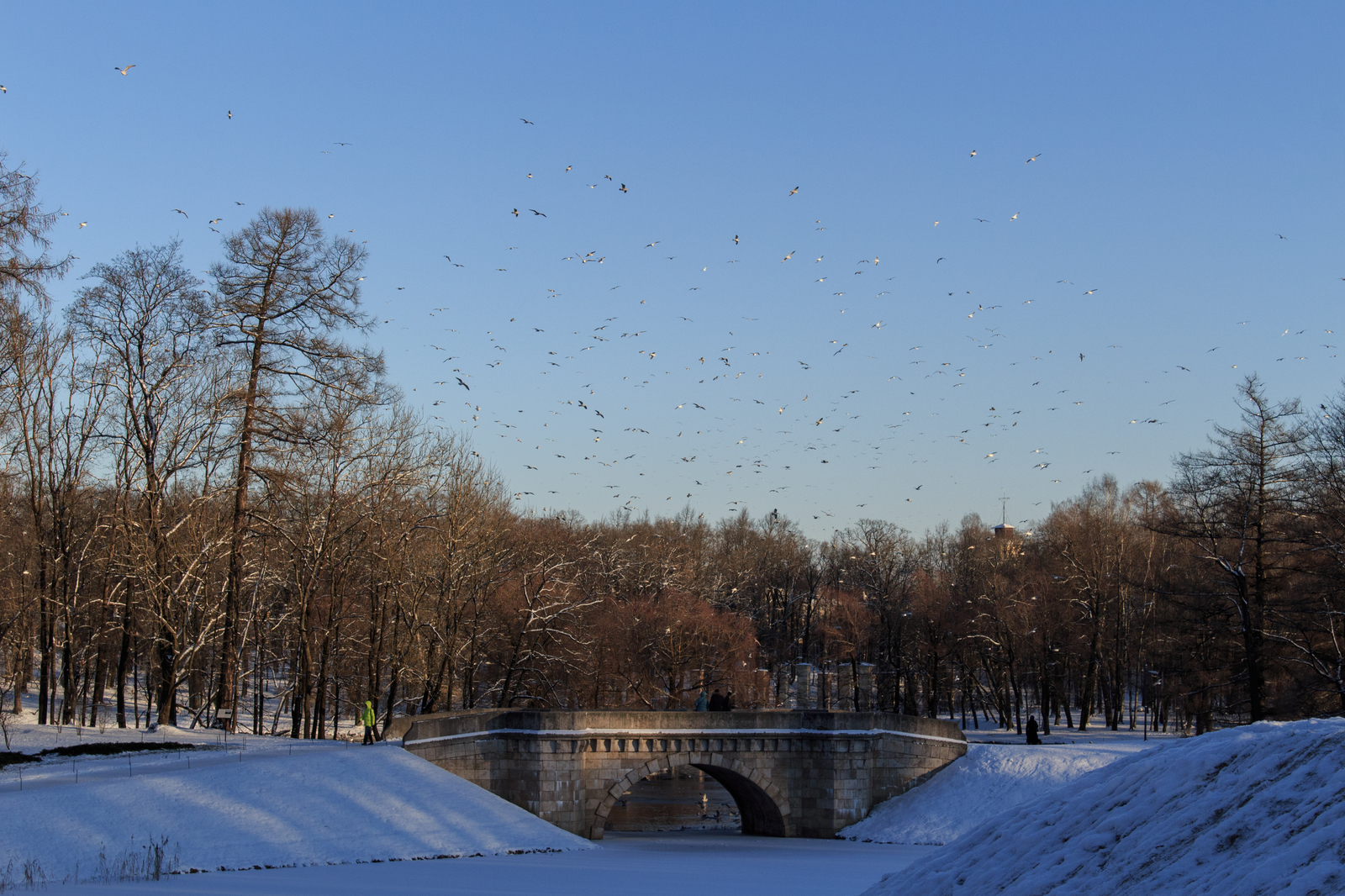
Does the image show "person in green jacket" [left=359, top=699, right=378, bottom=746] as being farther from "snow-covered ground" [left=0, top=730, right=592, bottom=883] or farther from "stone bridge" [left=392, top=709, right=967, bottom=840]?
"snow-covered ground" [left=0, top=730, right=592, bottom=883]

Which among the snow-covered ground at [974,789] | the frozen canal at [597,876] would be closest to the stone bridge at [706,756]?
the snow-covered ground at [974,789]

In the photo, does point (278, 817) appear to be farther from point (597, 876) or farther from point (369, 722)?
point (369, 722)

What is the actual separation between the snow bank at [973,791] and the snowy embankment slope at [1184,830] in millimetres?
20546

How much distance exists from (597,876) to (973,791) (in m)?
14.4

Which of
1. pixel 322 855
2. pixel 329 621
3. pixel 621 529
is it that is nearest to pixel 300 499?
pixel 329 621

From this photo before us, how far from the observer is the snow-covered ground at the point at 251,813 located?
1823cm

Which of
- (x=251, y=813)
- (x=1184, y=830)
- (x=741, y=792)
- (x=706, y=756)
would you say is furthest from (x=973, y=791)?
(x=1184, y=830)

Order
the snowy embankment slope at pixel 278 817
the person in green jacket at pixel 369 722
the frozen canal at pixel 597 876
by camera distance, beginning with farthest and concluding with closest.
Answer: the person in green jacket at pixel 369 722 < the snowy embankment slope at pixel 278 817 < the frozen canal at pixel 597 876

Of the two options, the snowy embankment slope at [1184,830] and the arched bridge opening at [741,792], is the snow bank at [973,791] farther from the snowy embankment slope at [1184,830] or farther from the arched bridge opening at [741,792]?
the snowy embankment slope at [1184,830]

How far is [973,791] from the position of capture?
30703 millimetres

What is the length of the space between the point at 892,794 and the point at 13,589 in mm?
26828

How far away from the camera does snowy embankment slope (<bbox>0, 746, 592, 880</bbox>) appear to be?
18.4 metres

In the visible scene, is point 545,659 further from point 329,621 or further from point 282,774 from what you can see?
point 282,774

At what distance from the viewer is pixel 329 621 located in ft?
108
